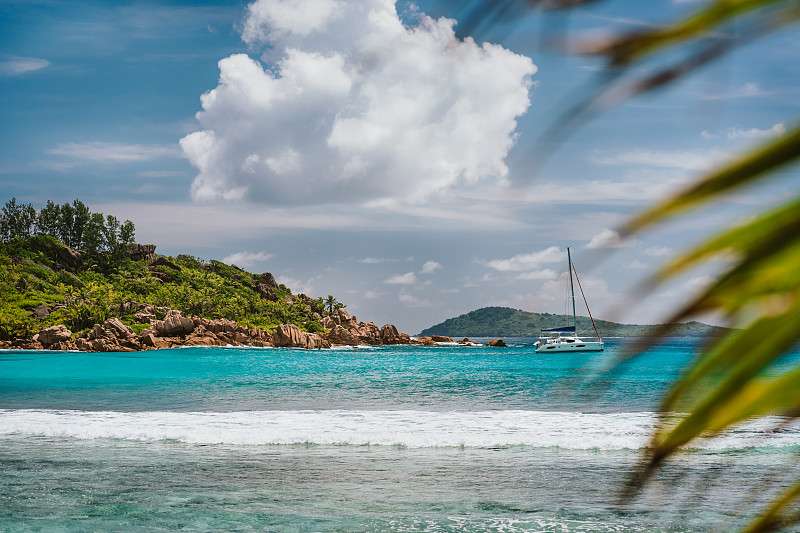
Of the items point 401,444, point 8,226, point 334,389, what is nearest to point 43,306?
point 8,226

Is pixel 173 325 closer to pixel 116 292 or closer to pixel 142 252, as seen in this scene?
pixel 116 292

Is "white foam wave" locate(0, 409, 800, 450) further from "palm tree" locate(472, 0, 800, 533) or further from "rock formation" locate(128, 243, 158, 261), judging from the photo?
"rock formation" locate(128, 243, 158, 261)

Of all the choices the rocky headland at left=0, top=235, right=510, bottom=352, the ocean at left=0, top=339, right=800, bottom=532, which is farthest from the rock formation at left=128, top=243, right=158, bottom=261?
the ocean at left=0, top=339, right=800, bottom=532

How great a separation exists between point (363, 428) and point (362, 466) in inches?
221

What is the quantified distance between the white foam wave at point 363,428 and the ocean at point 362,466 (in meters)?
0.07

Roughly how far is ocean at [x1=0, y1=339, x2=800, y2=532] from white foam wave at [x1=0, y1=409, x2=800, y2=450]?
0.24ft

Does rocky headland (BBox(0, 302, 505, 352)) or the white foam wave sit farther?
rocky headland (BBox(0, 302, 505, 352))

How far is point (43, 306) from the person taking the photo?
295ft

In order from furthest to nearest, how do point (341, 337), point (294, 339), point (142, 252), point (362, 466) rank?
point (142, 252)
point (341, 337)
point (294, 339)
point (362, 466)

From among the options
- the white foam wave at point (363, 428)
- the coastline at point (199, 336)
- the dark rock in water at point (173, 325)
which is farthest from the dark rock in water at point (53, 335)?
the white foam wave at point (363, 428)

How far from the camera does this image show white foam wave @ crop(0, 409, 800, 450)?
53.8ft

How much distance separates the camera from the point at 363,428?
1880 centimetres

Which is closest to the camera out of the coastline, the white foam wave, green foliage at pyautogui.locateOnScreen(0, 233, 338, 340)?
the white foam wave

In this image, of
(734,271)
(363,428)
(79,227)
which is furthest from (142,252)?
(734,271)
